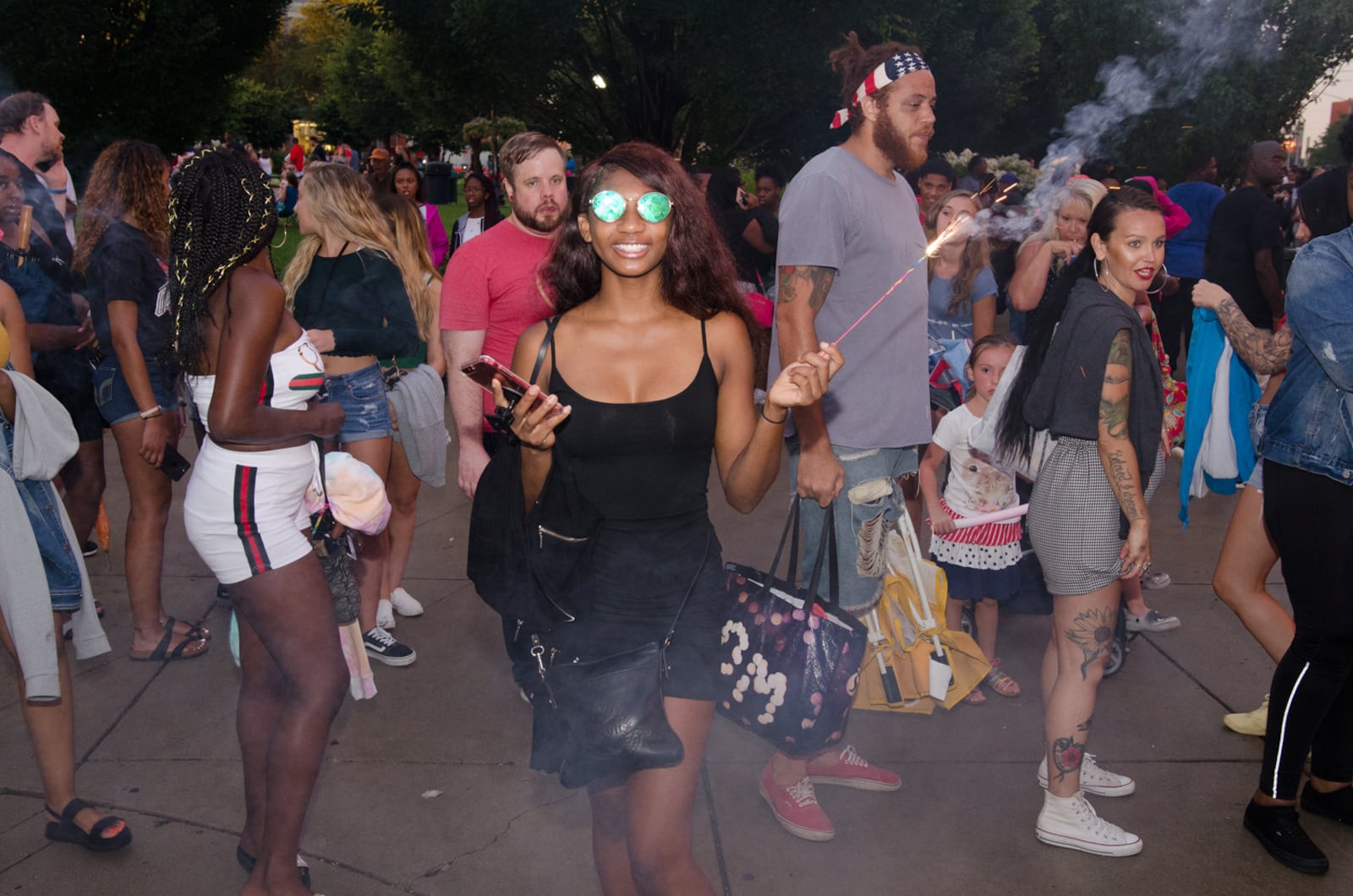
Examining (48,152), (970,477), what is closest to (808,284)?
(970,477)

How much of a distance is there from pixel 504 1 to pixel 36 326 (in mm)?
15842

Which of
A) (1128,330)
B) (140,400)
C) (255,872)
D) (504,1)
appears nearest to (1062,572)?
(1128,330)

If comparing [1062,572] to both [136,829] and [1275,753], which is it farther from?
[136,829]

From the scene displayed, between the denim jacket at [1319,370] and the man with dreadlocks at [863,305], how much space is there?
1.06m

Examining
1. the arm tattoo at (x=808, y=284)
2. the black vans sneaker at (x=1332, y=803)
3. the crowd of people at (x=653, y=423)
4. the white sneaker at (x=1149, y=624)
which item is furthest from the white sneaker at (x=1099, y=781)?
the arm tattoo at (x=808, y=284)

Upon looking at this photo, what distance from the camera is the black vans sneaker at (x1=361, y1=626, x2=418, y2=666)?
15.9 ft

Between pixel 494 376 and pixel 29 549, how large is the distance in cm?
178

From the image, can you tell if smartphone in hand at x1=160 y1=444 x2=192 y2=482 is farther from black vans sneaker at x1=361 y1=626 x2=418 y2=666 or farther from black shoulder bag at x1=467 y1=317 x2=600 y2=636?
black shoulder bag at x1=467 y1=317 x2=600 y2=636

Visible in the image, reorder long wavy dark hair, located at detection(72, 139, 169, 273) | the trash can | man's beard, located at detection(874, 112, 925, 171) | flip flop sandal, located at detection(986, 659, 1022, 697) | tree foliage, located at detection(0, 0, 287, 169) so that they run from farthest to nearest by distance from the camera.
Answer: the trash can, tree foliage, located at detection(0, 0, 287, 169), flip flop sandal, located at detection(986, 659, 1022, 697), long wavy dark hair, located at detection(72, 139, 169, 273), man's beard, located at detection(874, 112, 925, 171)

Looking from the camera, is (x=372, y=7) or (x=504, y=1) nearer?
(x=504, y=1)

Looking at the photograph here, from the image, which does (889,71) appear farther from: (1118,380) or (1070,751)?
(1070,751)

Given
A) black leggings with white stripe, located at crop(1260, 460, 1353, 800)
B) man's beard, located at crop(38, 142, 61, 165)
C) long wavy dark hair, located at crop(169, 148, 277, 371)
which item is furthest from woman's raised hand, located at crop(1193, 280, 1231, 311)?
man's beard, located at crop(38, 142, 61, 165)

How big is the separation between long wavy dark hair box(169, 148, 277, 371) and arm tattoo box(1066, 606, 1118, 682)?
2548 mm

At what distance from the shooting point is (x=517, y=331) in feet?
13.5
